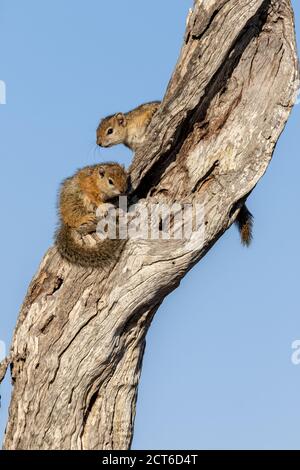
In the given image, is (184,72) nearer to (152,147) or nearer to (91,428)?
(152,147)

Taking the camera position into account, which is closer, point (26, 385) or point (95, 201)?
point (26, 385)

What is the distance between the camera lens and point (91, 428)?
30.5 feet

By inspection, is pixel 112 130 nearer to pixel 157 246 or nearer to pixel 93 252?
pixel 93 252

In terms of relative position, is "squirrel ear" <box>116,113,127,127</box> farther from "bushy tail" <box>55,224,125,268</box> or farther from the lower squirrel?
"bushy tail" <box>55,224,125,268</box>

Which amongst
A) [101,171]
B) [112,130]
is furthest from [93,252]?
[112,130]

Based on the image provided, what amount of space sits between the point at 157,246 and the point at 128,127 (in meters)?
3.38

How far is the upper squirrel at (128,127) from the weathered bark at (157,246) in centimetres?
237

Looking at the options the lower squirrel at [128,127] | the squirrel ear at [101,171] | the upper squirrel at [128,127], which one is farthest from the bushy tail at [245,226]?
the upper squirrel at [128,127]

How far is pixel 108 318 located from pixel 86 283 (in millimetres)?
368

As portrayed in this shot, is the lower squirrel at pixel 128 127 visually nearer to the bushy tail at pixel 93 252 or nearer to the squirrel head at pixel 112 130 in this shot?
the squirrel head at pixel 112 130

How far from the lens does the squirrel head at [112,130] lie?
12.3 meters
